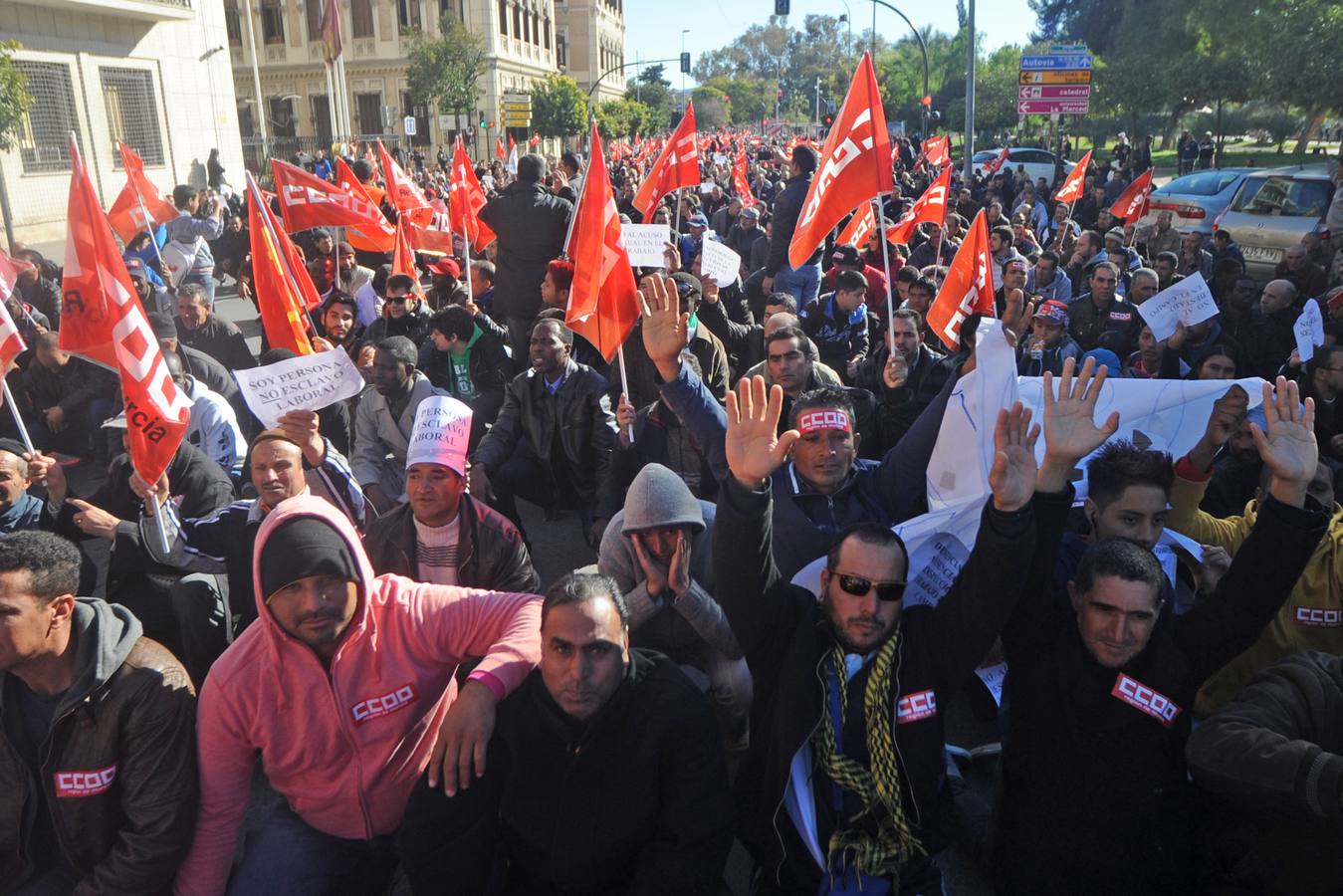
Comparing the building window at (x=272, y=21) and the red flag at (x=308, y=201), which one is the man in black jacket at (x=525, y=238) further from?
the building window at (x=272, y=21)

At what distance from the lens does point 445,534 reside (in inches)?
151

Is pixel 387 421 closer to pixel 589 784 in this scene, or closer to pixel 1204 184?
pixel 589 784

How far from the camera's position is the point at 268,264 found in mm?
5805

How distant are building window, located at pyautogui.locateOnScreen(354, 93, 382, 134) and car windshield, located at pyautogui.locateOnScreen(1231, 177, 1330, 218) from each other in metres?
42.3

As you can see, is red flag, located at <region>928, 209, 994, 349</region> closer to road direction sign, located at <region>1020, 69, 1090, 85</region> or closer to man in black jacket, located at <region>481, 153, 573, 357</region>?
man in black jacket, located at <region>481, 153, 573, 357</region>

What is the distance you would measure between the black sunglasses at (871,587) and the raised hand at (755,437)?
373mm

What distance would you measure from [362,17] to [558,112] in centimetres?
1243

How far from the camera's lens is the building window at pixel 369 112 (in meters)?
47.7

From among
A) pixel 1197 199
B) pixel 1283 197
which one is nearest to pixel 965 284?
pixel 1283 197

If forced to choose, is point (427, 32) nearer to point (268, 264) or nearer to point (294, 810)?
point (268, 264)

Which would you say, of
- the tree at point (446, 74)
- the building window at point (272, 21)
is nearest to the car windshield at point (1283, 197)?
the tree at point (446, 74)

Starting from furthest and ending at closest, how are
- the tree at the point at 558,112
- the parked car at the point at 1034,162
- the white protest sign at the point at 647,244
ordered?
the tree at the point at 558,112
the parked car at the point at 1034,162
the white protest sign at the point at 647,244

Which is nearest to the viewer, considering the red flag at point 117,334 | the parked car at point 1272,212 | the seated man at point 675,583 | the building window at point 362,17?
the seated man at point 675,583

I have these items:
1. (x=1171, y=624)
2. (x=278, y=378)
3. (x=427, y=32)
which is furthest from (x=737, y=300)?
(x=427, y=32)
